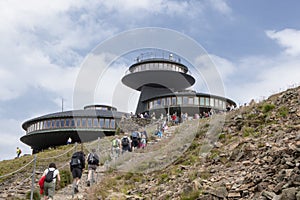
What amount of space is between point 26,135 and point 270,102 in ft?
140

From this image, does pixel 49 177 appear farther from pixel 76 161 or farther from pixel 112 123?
pixel 112 123

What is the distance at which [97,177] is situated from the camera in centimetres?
1666

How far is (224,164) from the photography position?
45.0ft

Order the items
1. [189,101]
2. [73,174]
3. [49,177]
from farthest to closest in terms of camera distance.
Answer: [189,101] < [73,174] < [49,177]

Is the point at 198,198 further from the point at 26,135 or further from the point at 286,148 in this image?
the point at 26,135

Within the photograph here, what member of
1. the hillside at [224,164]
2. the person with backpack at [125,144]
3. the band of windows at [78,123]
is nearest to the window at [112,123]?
the band of windows at [78,123]

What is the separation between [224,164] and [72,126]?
40.6 m

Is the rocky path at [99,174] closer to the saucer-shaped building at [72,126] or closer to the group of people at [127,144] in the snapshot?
the group of people at [127,144]

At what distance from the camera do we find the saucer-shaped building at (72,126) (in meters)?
51.4

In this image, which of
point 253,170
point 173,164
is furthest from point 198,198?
point 173,164

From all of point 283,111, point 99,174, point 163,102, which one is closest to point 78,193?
point 99,174

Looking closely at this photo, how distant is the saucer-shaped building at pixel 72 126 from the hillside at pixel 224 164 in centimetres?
2851

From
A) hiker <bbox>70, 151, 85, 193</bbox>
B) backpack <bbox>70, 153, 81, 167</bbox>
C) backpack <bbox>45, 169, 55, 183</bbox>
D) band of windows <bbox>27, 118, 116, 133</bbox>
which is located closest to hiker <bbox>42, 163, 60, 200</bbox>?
backpack <bbox>45, 169, 55, 183</bbox>

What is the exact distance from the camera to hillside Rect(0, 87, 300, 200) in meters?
10.3
